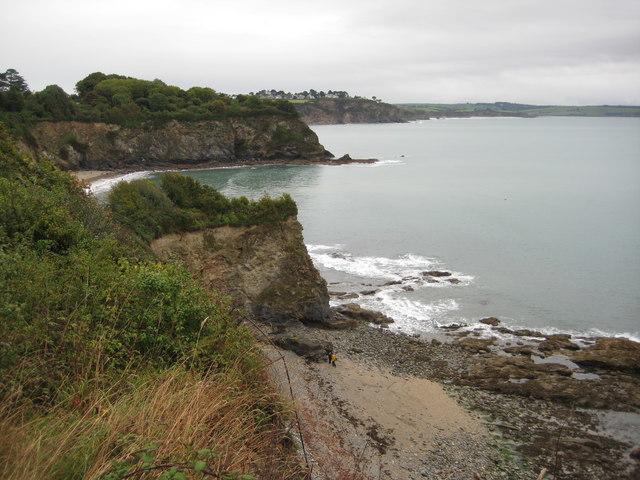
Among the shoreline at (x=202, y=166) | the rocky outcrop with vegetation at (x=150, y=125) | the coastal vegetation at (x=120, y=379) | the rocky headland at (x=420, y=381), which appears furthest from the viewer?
the rocky outcrop with vegetation at (x=150, y=125)

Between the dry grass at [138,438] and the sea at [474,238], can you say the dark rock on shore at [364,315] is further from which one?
the dry grass at [138,438]

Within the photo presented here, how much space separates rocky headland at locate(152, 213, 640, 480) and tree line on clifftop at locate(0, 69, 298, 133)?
54925 millimetres

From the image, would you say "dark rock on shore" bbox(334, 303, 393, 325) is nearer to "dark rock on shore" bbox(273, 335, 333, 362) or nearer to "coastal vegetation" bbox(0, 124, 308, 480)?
"dark rock on shore" bbox(273, 335, 333, 362)

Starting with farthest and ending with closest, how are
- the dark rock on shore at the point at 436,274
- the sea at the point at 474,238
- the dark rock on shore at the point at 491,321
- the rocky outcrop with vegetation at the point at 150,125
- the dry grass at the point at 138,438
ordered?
the rocky outcrop with vegetation at the point at 150,125 < the dark rock on shore at the point at 436,274 < the sea at the point at 474,238 < the dark rock on shore at the point at 491,321 < the dry grass at the point at 138,438

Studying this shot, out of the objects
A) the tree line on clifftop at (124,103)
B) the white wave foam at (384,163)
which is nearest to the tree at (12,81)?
the tree line on clifftop at (124,103)

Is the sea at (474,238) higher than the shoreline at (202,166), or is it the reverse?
the shoreline at (202,166)

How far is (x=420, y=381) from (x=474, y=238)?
26.2 meters

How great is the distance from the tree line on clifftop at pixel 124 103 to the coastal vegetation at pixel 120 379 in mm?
66814

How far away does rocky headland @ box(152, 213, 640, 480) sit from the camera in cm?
1420

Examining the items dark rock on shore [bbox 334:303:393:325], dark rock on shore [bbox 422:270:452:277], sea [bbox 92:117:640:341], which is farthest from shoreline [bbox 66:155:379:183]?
dark rock on shore [bbox 334:303:393:325]

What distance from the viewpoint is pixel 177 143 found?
8288cm

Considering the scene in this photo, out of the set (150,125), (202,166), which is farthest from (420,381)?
(150,125)

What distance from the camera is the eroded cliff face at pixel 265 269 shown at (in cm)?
2334

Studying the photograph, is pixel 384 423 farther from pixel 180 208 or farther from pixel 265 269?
pixel 180 208
